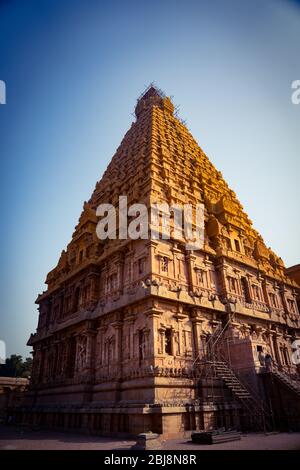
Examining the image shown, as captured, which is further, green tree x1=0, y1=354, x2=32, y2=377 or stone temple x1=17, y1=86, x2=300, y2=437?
green tree x1=0, y1=354, x2=32, y2=377

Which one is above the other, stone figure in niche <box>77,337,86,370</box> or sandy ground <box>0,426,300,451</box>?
stone figure in niche <box>77,337,86,370</box>

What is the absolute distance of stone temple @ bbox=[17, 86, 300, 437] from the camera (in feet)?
54.1

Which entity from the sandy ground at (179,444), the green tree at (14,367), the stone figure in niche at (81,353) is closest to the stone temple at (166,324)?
the stone figure in niche at (81,353)

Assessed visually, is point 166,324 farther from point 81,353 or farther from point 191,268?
point 81,353

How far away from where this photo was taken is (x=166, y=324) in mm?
17938

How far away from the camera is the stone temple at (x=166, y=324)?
649 inches

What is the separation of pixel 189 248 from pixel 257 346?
7650 millimetres

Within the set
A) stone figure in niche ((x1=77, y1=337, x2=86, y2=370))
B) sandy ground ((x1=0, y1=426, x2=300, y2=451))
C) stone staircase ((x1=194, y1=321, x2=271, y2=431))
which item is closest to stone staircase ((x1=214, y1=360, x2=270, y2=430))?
stone staircase ((x1=194, y1=321, x2=271, y2=431))

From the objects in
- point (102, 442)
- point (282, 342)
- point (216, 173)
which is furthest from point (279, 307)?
point (102, 442)

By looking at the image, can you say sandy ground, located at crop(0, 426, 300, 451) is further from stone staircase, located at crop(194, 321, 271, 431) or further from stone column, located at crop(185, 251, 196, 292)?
stone column, located at crop(185, 251, 196, 292)

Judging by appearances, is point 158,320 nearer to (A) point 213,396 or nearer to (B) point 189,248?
(A) point 213,396

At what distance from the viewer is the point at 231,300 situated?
22281mm

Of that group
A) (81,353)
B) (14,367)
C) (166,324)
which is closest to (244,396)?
(166,324)

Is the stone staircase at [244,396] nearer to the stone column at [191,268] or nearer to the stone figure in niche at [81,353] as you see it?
the stone column at [191,268]
